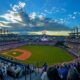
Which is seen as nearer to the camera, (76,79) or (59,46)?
(76,79)

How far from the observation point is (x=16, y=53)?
23.7 metres

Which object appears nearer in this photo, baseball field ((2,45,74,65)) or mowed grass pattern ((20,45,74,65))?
mowed grass pattern ((20,45,74,65))

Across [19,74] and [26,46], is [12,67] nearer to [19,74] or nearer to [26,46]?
[19,74]

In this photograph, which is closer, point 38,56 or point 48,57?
point 48,57

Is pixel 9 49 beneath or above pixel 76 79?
beneath

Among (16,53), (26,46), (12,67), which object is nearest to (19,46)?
(26,46)

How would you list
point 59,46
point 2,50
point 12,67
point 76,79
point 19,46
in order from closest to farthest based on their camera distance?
point 76,79 < point 12,67 < point 2,50 < point 19,46 < point 59,46

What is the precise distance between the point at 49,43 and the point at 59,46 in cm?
213

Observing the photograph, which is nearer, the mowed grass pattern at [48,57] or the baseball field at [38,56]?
the mowed grass pattern at [48,57]

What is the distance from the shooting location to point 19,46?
26953 millimetres

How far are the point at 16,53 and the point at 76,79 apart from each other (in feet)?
71.7

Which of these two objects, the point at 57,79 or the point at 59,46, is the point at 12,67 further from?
the point at 59,46

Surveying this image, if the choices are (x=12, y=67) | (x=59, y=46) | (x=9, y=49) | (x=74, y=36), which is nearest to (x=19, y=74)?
(x=12, y=67)

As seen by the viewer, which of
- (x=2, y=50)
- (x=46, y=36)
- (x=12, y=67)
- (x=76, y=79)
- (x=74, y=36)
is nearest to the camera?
(x=76, y=79)
